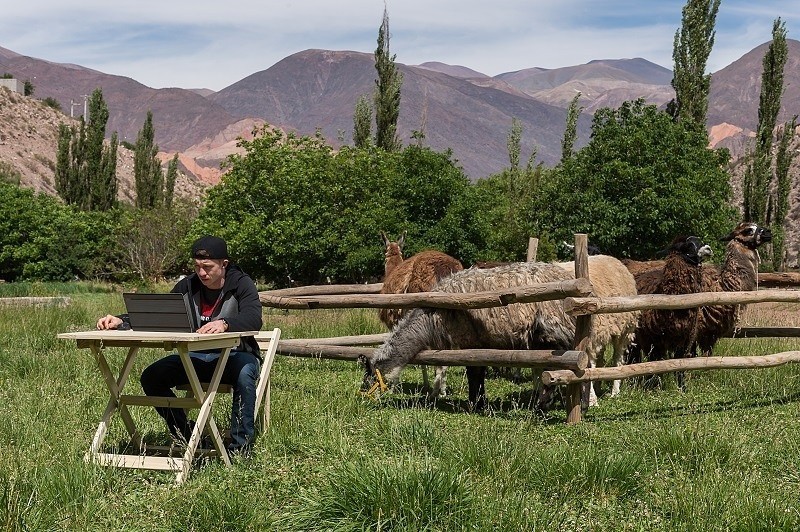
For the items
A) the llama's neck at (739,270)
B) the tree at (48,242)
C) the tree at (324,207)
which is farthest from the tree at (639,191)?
the tree at (48,242)

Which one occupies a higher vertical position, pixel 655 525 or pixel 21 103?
pixel 21 103

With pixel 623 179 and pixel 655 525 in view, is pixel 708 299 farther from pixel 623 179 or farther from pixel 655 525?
pixel 623 179

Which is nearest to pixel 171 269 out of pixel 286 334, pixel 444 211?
pixel 444 211

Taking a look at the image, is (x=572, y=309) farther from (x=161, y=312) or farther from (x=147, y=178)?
(x=147, y=178)

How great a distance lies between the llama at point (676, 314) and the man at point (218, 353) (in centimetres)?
503

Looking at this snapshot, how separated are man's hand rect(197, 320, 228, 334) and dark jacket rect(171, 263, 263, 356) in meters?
0.27

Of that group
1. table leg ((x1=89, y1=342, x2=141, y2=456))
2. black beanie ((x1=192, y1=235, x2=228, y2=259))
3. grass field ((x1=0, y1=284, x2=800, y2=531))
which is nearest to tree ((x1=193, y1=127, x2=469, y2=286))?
grass field ((x1=0, y1=284, x2=800, y2=531))

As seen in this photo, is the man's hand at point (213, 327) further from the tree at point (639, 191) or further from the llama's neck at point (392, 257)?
the tree at point (639, 191)

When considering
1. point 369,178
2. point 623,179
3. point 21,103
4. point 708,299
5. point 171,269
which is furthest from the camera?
point 21,103

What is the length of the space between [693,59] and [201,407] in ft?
94.9

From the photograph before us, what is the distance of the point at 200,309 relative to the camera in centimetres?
554

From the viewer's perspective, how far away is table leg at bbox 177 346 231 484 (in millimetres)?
4699

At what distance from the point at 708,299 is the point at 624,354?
2.29 meters

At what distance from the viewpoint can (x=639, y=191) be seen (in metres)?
24.4
